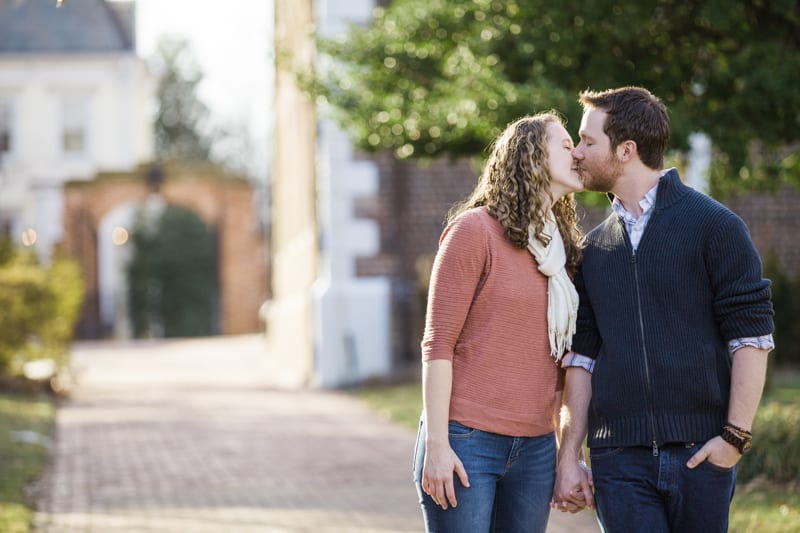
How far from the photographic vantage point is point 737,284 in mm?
3080

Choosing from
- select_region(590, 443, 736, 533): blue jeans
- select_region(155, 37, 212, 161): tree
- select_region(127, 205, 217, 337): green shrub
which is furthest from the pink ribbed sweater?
select_region(155, 37, 212, 161): tree

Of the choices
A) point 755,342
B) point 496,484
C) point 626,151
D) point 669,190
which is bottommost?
point 496,484

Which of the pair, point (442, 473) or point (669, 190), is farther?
point (669, 190)

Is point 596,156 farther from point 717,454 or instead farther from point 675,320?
point 717,454

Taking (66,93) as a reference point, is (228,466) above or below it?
below

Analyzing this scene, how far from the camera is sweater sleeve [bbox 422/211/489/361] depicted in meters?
3.13

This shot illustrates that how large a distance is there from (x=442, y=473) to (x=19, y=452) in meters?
7.63

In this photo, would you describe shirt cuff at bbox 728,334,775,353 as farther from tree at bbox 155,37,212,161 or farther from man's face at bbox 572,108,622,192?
tree at bbox 155,37,212,161

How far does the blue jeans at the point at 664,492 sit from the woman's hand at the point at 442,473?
41 cm

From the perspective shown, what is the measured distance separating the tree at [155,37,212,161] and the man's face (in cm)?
6005

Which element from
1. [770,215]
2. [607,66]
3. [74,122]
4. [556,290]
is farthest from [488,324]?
[74,122]

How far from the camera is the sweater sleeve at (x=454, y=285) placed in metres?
3.13

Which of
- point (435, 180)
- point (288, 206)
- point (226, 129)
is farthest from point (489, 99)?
point (226, 129)

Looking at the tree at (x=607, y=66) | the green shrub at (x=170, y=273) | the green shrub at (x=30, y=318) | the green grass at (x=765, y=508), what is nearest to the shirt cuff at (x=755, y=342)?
the green grass at (x=765, y=508)
